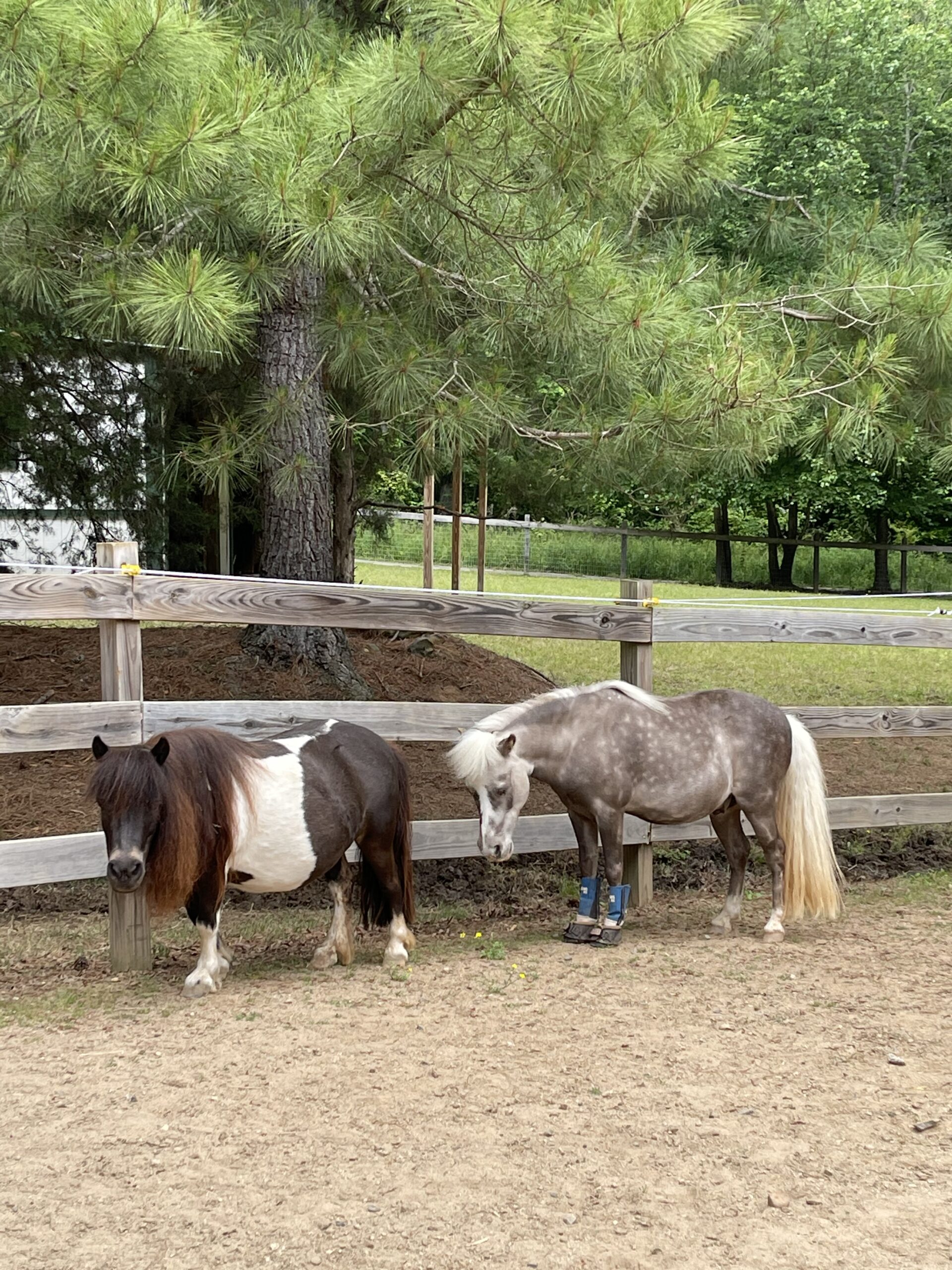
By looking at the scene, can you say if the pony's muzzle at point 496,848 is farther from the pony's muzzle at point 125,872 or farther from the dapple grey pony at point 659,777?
the pony's muzzle at point 125,872

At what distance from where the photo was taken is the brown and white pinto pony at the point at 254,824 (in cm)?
363

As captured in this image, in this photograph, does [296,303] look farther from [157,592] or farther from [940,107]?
[940,107]

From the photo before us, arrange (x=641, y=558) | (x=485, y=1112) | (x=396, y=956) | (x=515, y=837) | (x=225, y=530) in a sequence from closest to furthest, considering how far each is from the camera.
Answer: (x=485, y=1112)
(x=396, y=956)
(x=515, y=837)
(x=225, y=530)
(x=641, y=558)

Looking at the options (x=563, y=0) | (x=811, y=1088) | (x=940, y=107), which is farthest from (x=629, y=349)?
(x=940, y=107)

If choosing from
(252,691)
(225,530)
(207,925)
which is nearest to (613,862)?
(207,925)

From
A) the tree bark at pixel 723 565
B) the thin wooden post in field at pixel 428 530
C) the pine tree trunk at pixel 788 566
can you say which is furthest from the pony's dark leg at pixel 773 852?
the tree bark at pixel 723 565

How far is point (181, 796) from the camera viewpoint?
371cm

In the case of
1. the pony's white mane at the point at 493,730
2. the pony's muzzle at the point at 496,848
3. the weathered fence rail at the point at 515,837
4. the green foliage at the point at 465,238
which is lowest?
the weathered fence rail at the point at 515,837

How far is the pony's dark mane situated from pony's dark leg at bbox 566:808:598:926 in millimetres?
1430

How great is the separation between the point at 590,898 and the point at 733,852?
2.46 feet

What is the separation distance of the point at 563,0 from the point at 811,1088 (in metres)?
3.87

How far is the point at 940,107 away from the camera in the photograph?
882 centimetres

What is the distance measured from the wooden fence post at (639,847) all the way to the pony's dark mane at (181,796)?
2100 mm

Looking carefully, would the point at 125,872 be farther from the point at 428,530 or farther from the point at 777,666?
the point at 777,666
